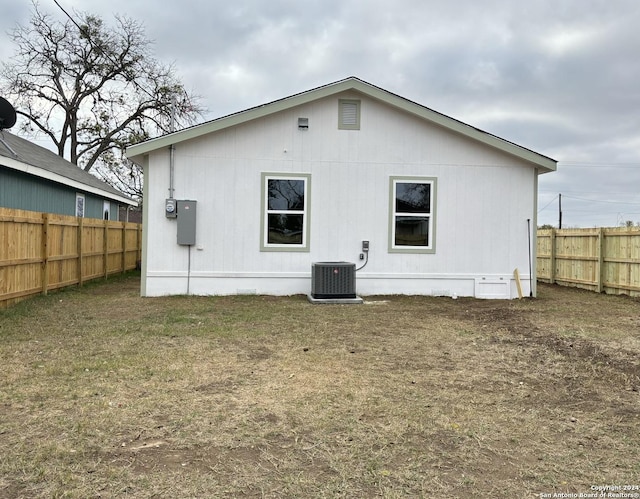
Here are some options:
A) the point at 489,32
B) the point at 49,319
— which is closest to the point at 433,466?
the point at 49,319

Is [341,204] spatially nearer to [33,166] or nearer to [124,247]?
[33,166]

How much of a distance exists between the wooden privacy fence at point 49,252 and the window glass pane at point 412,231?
6934 millimetres

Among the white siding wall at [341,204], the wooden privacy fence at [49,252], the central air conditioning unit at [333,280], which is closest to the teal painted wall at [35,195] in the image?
the wooden privacy fence at [49,252]

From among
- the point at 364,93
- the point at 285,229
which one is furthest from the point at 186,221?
the point at 364,93

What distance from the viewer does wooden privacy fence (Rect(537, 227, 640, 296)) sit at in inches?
412

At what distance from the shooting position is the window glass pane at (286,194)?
31.2 feet

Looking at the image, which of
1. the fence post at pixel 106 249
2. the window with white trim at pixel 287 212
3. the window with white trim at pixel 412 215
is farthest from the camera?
the fence post at pixel 106 249

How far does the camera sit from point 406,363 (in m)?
4.78

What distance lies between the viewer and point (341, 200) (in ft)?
31.4

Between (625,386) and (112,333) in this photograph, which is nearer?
(625,386)

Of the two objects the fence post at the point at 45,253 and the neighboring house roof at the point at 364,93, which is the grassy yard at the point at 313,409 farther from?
the neighboring house roof at the point at 364,93

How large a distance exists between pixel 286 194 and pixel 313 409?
21.5ft

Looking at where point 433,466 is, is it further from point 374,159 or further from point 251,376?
point 374,159

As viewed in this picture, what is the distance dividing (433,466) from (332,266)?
633 cm
